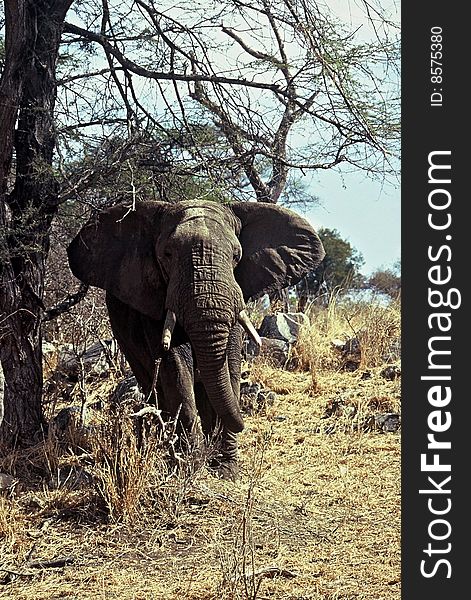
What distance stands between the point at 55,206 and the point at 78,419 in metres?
2.10

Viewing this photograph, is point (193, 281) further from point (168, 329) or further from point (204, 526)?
point (204, 526)

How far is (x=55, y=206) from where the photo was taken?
813 cm

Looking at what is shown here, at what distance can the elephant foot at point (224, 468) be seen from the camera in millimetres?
7648

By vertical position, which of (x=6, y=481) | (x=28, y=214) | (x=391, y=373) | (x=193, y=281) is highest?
(x=28, y=214)

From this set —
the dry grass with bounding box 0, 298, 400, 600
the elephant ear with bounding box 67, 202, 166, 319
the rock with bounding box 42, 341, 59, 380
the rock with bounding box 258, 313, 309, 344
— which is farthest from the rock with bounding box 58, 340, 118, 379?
the dry grass with bounding box 0, 298, 400, 600

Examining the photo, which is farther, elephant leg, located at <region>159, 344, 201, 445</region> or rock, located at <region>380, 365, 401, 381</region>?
rock, located at <region>380, 365, 401, 381</region>

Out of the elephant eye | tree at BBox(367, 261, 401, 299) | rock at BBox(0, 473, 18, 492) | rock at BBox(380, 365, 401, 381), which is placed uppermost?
tree at BBox(367, 261, 401, 299)

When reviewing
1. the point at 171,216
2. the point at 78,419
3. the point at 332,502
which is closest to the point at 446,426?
the point at 332,502

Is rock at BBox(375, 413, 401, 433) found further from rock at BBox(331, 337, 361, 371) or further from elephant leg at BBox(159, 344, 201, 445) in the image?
elephant leg at BBox(159, 344, 201, 445)

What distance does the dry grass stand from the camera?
5477 mm

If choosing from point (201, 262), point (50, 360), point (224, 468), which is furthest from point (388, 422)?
point (50, 360)

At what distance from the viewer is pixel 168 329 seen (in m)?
7.52

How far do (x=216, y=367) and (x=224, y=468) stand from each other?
98 cm

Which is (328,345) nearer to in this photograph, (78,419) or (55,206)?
(78,419)
